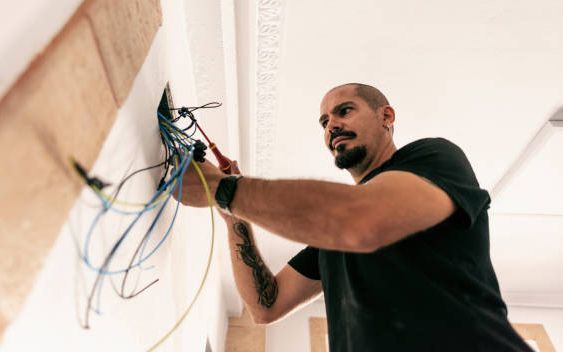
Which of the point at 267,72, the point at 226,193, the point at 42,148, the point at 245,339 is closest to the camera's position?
the point at 42,148

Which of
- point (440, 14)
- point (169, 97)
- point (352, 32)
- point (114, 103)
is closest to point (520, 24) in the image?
point (440, 14)

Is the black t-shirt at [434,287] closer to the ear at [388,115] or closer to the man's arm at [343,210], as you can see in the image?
the man's arm at [343,210]

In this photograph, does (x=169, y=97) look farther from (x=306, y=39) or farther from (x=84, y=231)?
(x=306, y=39)

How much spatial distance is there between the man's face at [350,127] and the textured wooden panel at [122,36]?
27.2 inches

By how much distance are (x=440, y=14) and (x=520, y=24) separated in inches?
14.6

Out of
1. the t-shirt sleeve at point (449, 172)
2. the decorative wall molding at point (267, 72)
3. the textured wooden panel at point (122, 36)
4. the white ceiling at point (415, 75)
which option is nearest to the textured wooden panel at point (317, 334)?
the white ceiling at point (415, 75)

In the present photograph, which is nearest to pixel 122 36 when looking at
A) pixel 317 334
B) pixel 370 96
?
pixel 370 96

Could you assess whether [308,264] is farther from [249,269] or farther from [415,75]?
[415,75]

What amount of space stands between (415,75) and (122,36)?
1516 millimetres

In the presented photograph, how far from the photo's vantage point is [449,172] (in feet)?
2.79

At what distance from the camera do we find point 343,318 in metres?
0.93

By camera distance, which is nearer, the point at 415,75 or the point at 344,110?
the point at 344,110

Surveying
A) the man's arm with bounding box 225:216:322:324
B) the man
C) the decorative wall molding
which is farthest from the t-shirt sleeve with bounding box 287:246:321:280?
the decorative wall molding

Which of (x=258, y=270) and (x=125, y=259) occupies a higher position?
(x=125, y=259)
